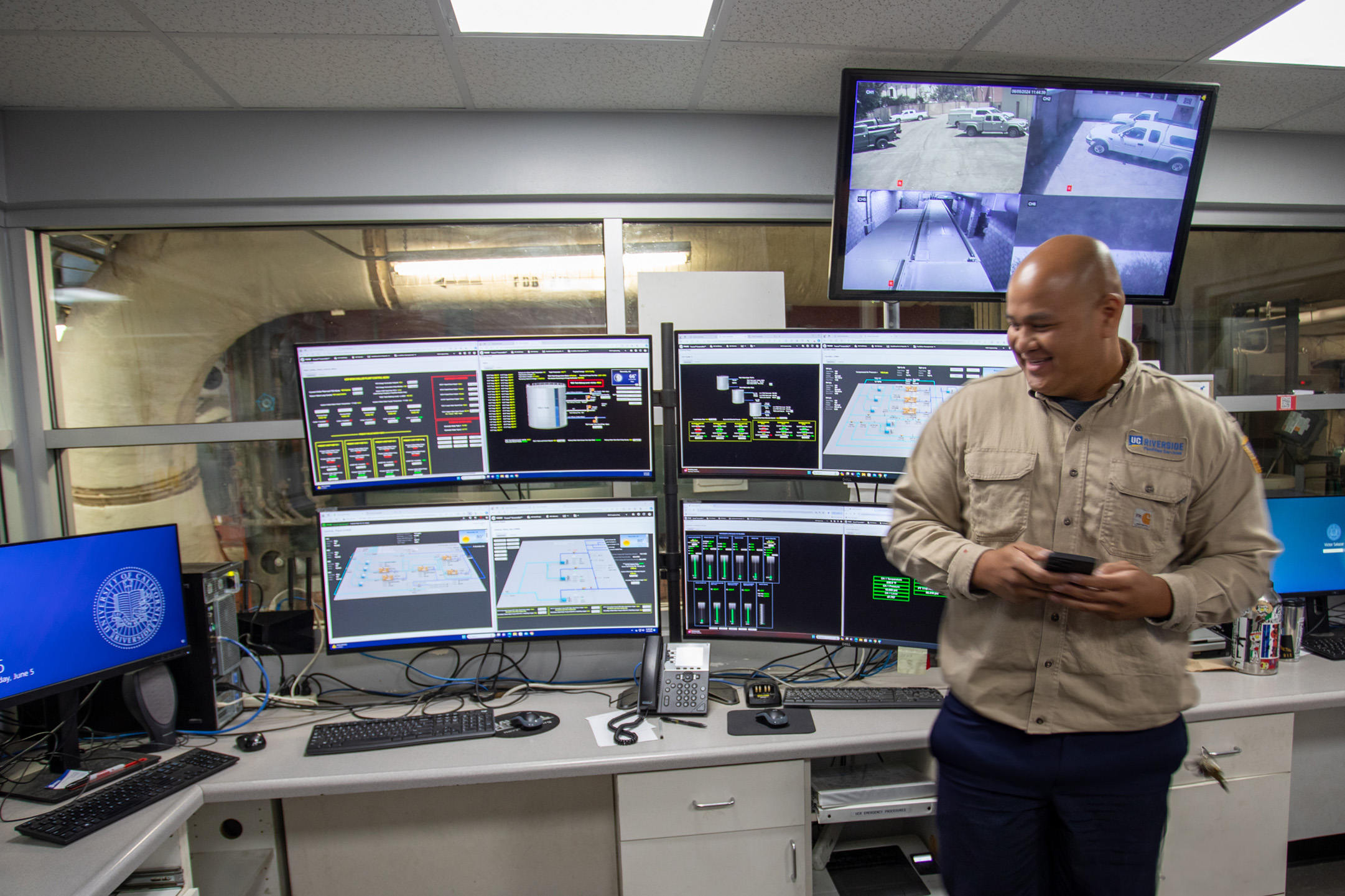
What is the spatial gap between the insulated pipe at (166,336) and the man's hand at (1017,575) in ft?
6.40

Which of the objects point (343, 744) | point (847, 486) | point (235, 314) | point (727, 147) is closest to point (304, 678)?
point (343, 744)

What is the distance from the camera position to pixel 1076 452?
1.10 meters

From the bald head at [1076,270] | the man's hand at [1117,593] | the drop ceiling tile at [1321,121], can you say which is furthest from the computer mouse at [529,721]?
the drop ceiling tile at [1321,121]

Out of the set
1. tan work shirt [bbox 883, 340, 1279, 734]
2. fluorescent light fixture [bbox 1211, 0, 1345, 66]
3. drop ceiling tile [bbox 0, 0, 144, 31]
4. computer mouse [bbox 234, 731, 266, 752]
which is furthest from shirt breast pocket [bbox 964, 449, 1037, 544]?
drop ceiling tile [bbox 0, 0, 144, 31]

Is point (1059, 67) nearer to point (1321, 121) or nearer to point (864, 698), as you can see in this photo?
point (1321, 121)

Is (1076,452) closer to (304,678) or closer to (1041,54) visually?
(1041,54)

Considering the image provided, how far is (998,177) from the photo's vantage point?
1.79 metres

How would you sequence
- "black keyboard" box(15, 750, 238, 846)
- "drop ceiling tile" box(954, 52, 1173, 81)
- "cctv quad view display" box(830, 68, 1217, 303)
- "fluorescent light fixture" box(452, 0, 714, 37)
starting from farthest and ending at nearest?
"drop ceiling tile" box(954, 52, 1173, 81), "cctv quad view display" box(830, 68, 1217, 303), "fluorescent light fixture" box(452, 0, 714, 37), "black keyboard" box(15, 750, 238, 846)

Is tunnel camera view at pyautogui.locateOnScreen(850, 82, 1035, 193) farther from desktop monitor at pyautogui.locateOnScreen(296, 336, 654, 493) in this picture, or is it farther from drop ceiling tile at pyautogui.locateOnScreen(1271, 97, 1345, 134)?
drop ceiling tile at pyautogui.locateOnScreen(1271, 97, 1345, 134)

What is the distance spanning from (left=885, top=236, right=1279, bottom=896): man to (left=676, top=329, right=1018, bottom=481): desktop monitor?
590 mm

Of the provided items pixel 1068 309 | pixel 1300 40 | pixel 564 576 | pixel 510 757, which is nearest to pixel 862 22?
pixel 1068 309

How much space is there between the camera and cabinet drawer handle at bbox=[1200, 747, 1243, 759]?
1.64 meters

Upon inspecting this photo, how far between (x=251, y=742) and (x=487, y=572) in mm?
673

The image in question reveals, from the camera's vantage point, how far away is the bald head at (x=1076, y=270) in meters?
1.03
